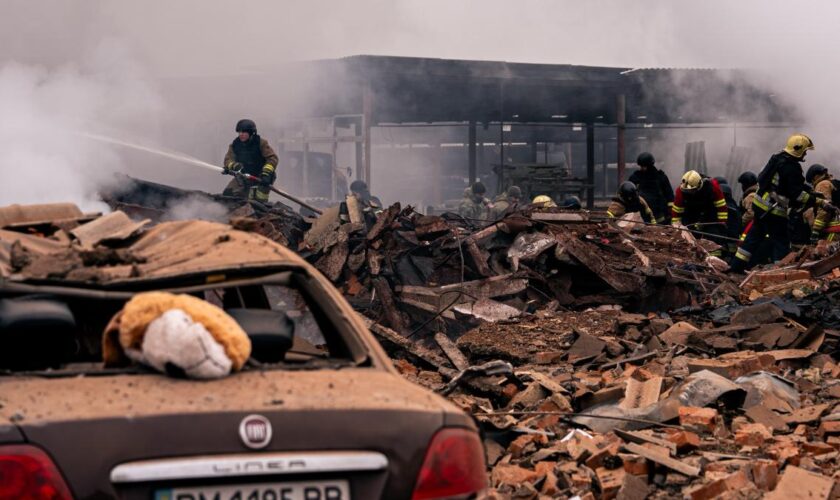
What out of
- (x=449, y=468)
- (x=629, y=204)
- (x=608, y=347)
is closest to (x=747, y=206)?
(x=629, y=204)

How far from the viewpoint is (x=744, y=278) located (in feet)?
43.6

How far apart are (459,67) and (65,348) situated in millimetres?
17919

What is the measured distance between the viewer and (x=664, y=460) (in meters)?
5.75

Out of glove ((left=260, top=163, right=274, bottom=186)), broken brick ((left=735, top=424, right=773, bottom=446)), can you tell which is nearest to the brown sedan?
broken brick ((left=735, top=424, right=773, bottom=446))

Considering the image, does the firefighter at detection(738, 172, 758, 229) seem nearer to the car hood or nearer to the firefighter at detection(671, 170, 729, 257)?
the firefighter at detection(671, 170, 729, 257)

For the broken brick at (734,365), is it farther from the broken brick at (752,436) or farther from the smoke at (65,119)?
the smoke at (65,119)

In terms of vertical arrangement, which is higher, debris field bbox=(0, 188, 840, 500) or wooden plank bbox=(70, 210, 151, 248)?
wooden plank bbox=(70, 210, 151, 248)

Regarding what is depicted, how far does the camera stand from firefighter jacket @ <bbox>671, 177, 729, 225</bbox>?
51.1 ft

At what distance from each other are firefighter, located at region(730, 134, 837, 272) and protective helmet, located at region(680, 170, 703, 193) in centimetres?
107

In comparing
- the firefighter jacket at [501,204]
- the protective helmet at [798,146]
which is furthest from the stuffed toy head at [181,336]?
the firefighter jacket at [501,204]

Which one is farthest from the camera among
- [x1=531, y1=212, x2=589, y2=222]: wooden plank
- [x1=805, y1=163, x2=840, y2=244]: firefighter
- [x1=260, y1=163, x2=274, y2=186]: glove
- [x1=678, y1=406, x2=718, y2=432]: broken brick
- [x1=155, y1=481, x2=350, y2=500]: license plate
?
[x1=260, y1=163, x2=274, y2=186]: glove

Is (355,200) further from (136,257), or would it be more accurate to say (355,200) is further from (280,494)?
(280,494)

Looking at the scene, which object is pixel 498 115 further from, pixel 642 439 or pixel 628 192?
pixel 642 439

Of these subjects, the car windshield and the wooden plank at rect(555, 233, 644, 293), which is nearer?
the car windshield
